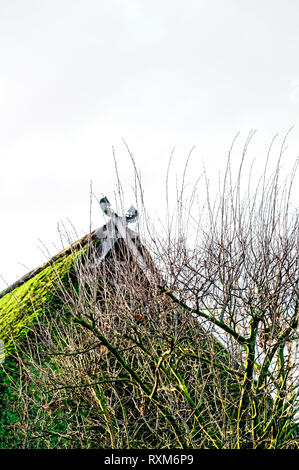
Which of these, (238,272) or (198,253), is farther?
(198,253)

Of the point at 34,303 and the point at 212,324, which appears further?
the point at 34,303

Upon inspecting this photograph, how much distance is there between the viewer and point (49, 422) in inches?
245

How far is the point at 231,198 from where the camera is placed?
17.7ft

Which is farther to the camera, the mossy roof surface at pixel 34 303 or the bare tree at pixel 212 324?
the mossy roof surface at pixel 34 303

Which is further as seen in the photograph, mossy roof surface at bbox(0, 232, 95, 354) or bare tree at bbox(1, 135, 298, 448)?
mossy roof surface at bbox(0, 232, 95, 354)

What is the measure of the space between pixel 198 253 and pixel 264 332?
119 centimetres

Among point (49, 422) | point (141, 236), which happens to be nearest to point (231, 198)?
point (141, 236)

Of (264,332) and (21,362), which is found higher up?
(264,332)
